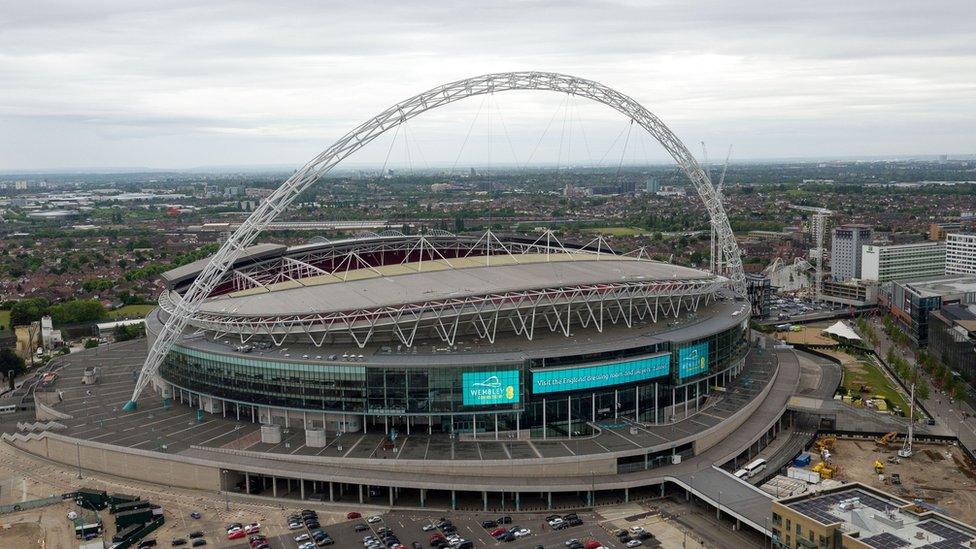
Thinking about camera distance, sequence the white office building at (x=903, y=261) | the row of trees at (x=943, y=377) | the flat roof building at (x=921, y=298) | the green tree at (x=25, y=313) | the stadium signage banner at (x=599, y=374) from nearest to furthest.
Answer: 1. the stadium signage banner at (x=599, y=374)
2. the row of trees at (x=943, y=377)
3. the flat roof building at (x=921, y=298)
4. the green tree at (x=25, y=313)
5. the white office building at (x=903, y=261)

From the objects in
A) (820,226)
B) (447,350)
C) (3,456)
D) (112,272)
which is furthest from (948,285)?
(112,272)

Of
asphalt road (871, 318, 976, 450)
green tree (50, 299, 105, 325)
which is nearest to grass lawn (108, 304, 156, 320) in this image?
green tree (50, 299, 105, 325)

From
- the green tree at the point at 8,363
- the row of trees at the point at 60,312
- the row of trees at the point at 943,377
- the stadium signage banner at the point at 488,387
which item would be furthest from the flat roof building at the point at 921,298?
the row of trees at the point at 60,312

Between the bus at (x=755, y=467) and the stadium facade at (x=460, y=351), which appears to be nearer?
the bus at (x=755, y=467)

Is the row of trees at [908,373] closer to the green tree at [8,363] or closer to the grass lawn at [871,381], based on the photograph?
the grass lawn at [871,381]

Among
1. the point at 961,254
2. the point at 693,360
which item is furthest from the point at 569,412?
the point at 961,254

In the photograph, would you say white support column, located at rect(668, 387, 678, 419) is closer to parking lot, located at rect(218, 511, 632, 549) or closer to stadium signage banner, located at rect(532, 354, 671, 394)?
stadium signage banner, located at rect(532, 354, 671, 394)

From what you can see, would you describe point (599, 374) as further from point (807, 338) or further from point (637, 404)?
point (807, 338)
